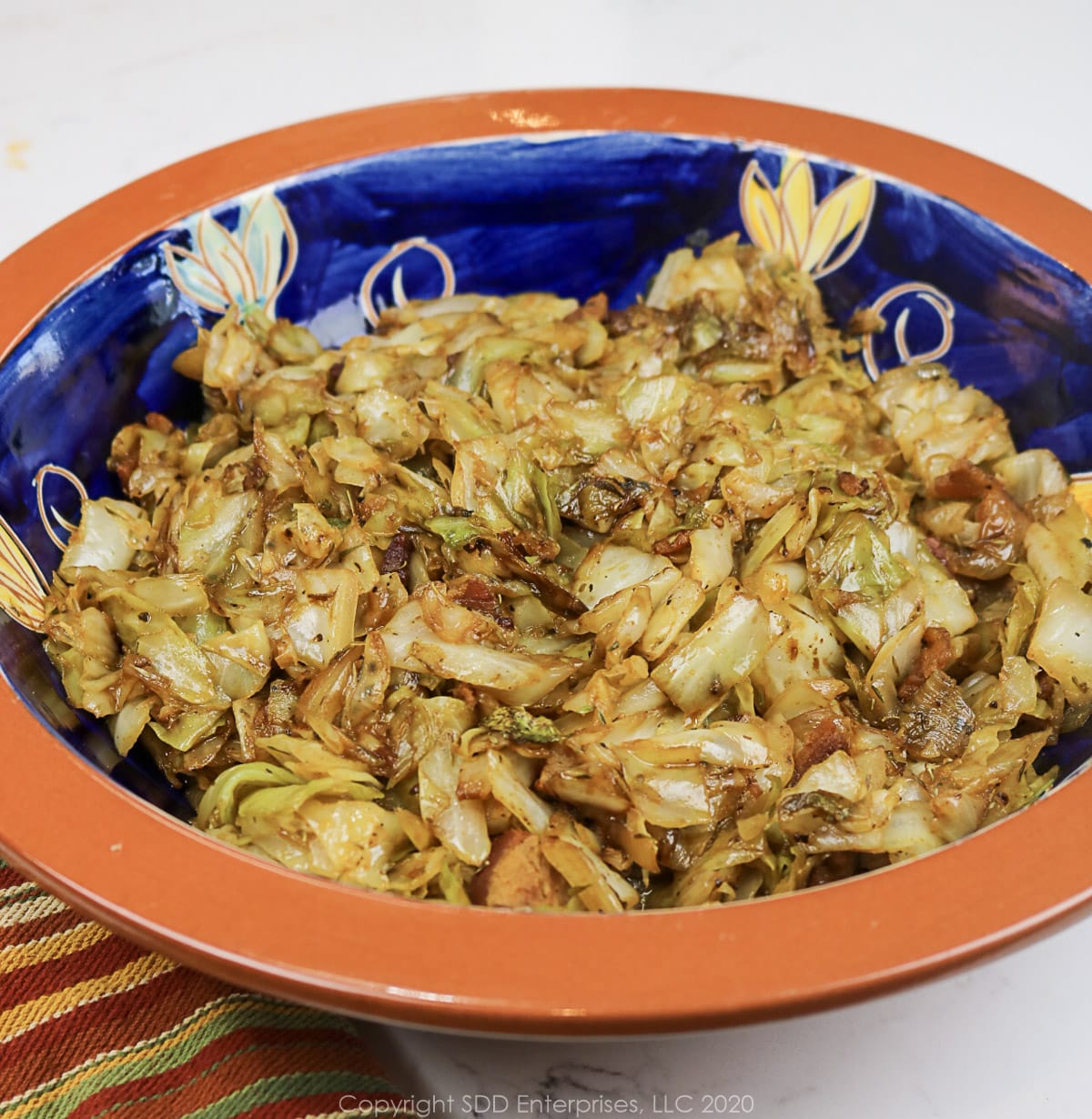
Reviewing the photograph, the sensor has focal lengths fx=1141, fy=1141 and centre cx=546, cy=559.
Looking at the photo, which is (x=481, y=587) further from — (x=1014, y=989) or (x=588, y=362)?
(x=1014, y=989)

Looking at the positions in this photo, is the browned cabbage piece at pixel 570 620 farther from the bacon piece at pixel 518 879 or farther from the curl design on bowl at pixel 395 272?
the curl design on bowl at pixel 395 272

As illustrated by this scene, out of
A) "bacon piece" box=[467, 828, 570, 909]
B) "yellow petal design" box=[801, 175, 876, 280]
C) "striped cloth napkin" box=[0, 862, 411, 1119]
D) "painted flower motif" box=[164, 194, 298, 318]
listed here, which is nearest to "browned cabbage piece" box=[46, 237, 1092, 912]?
"bacon piece" box=[467, 828, 570, 909]

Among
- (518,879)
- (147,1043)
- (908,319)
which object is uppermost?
(908,319)

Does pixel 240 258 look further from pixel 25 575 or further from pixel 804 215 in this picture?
pixel 804 215

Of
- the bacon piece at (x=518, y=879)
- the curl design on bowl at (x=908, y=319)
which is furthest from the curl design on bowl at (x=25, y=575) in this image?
the curl design on bowl at (x=908, y=319)

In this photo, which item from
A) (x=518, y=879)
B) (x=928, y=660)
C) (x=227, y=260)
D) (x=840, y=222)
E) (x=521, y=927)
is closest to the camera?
(x=521, y=927)

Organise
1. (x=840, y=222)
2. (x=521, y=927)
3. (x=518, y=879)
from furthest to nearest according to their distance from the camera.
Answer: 1. (x=840, y=222)
2. (x=518, y=879)
3. (x=521, y=927)


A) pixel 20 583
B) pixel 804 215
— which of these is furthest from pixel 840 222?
pixel 20 583
